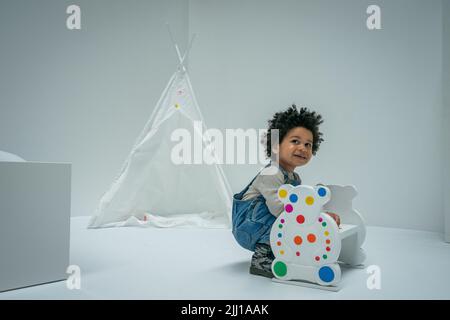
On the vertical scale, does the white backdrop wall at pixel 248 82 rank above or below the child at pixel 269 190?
above

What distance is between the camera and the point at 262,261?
1.29m

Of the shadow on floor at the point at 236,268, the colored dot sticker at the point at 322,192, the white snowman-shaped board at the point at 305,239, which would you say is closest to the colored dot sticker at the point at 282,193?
the white snowman-shaped board at the point at 305,239

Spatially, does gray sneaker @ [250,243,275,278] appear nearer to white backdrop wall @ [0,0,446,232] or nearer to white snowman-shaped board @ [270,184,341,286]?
white snowman-shaped board @ [270,184,341,286]

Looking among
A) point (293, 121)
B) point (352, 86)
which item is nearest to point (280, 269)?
point (293, 121)

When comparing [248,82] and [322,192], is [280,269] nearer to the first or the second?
[322,192]

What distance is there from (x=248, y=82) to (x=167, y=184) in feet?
3.36

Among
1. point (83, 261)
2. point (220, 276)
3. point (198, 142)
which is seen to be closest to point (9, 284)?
point (83, 261)

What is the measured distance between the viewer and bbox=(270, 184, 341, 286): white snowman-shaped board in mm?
1123

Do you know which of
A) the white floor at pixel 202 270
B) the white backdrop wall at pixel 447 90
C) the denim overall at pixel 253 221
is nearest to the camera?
the white floor at pixel 202 270

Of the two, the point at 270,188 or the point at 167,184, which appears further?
the point at 167,184

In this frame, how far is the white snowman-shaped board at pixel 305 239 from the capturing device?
44.2 inches

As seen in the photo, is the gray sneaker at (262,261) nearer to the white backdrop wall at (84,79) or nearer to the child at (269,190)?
the child at (269,190)

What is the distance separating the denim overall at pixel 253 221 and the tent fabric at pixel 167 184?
95 centimetres

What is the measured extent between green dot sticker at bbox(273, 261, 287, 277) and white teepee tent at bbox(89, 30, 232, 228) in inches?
43.4
